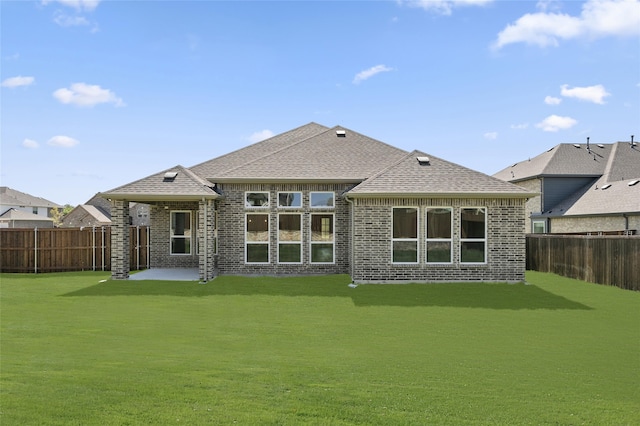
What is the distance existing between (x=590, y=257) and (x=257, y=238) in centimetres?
1166

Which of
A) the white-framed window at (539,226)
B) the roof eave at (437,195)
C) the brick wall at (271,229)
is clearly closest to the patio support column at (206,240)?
the brick wall at (271,229)

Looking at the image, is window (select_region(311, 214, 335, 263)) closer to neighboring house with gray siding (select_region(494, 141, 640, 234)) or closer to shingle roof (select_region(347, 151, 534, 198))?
shingle roof (select_region(347, 151, 534, 198))

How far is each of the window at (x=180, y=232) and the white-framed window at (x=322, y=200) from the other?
18.2ft

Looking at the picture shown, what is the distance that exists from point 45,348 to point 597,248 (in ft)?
53.6

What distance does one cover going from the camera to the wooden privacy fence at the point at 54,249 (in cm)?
1869

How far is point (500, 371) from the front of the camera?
20.1 ft

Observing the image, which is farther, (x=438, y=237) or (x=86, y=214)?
(x=86, y=214)

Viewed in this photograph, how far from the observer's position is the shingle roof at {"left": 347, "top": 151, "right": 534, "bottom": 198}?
1477 cm

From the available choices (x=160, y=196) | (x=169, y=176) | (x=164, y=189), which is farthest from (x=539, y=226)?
(x=160, y=196)

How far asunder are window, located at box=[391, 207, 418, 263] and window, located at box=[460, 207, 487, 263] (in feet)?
4.99

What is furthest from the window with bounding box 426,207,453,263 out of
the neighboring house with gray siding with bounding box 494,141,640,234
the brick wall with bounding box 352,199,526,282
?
the neighboring house with gray siding with bounding box 494,141,640,234

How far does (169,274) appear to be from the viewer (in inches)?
682

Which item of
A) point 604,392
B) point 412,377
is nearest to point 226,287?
point 412,377

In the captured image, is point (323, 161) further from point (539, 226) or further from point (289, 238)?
point (539, 226)
